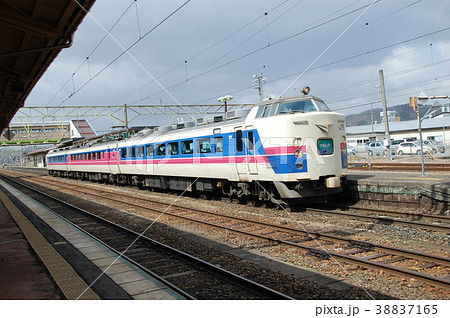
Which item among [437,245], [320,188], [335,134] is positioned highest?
[335,134]

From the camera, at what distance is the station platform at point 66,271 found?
17.1 ft

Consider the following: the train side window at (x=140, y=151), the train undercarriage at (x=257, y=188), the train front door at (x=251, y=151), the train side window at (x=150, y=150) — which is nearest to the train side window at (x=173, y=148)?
the train undercarriage at (x=257, y=188)

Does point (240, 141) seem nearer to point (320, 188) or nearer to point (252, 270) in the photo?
point (320, 188)

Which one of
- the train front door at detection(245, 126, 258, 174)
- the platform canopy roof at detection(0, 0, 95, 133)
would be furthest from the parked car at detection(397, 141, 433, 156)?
the platform canopy roof at detection(0, 0, 95, 133)

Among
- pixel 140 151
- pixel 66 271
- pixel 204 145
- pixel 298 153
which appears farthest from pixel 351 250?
pixel 140 151

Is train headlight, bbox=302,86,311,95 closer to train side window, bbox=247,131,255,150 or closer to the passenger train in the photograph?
the passenger train

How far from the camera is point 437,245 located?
7297 millimetres

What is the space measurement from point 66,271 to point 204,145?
28.7ft

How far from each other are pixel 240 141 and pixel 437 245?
669 cm

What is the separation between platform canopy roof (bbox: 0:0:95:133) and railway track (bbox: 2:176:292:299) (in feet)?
17.0

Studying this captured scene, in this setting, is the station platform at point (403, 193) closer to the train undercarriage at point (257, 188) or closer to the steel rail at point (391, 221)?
the train undercarriage at point (257, 188)

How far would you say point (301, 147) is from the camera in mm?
10906

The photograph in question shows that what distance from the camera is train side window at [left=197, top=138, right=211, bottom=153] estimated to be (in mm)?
14125
